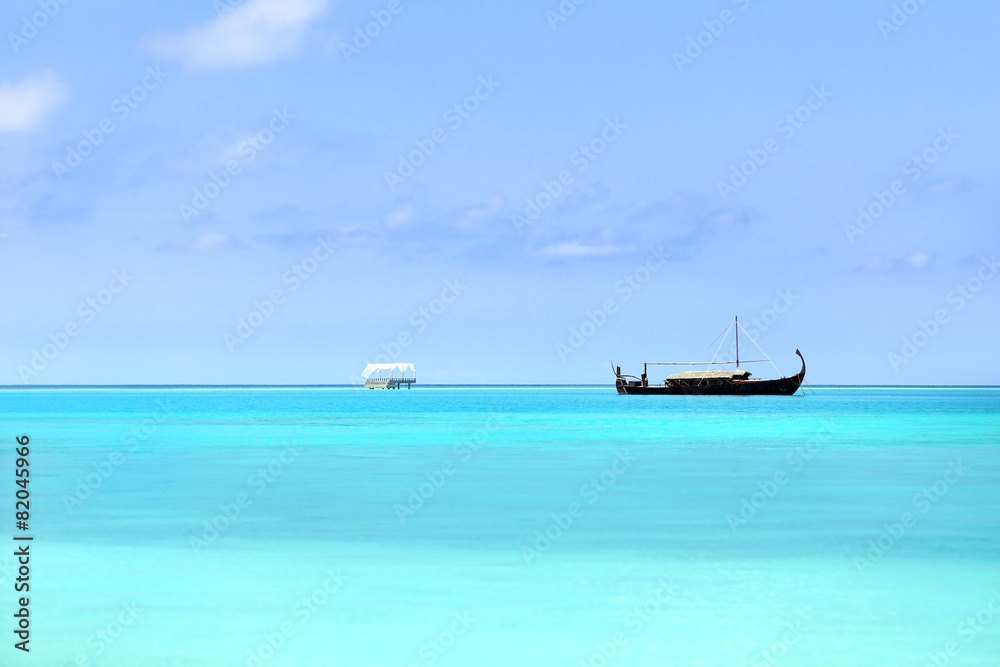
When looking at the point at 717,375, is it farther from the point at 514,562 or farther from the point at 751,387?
the point at 514,562

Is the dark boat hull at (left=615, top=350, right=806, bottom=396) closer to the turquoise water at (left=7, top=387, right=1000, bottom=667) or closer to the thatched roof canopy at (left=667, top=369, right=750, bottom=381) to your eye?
the thatched roof canopy at (left=667, top=369, right=750, bottom=381)

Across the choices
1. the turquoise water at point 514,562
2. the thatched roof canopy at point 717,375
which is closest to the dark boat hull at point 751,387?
the thatched roof canopy at point 717,375

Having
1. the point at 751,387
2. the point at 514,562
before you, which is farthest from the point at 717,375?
the point at 514,562

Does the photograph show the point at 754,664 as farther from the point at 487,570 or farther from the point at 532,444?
Result: the point at 532,444

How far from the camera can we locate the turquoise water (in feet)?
33.9

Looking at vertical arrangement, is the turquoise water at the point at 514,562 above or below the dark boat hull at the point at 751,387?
below

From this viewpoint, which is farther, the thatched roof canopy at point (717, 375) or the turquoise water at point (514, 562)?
the thatched roof canopy at point (717, 375)

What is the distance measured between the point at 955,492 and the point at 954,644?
14069mm

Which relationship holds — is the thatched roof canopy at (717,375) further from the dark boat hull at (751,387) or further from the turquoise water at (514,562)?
the turquoise water at (514,562)

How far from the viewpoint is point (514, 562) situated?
47.6ft

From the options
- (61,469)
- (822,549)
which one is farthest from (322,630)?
(61,469)

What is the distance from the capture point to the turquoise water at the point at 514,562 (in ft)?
33.9

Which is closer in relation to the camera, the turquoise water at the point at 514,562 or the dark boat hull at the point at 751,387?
the turquoise water at the point at 514,562

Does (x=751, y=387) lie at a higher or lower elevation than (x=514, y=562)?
higher
